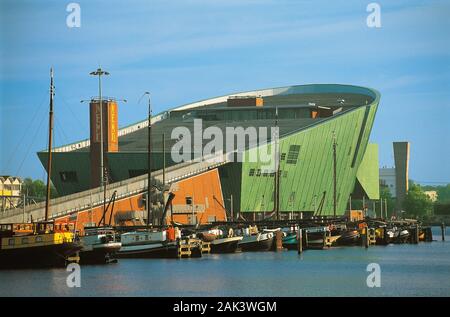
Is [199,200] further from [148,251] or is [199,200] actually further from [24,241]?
Answer: [24,241]

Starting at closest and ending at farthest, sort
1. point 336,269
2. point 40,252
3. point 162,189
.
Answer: point 40,252 < point 336,269 < point 162,189

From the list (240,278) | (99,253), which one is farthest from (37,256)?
(240,278)

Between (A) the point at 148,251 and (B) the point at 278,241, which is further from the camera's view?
(B) the point at 278,241

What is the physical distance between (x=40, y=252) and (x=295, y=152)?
76630mm

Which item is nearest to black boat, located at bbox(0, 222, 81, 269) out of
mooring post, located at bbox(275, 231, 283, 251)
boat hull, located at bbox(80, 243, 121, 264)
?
boat hull, located at bbox(80, 243, 121, 264)

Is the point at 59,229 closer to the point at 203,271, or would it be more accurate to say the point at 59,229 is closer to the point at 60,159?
the point at 203,271

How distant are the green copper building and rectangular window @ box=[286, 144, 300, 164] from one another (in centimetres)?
7

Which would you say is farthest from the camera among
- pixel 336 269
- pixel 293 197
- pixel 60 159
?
pixel 293 197

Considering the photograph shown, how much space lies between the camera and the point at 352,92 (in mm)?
188125

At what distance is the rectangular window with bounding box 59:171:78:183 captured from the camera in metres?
140

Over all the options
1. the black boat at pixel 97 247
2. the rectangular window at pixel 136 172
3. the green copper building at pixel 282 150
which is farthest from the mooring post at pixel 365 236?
the black boat at pixel 97 247

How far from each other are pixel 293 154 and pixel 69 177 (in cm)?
2777

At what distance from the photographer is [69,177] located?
5546 inches
